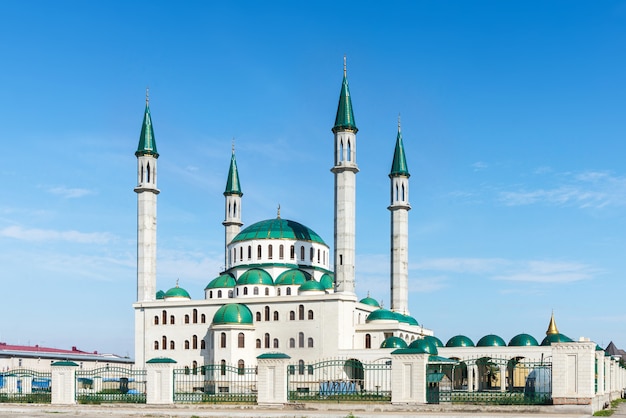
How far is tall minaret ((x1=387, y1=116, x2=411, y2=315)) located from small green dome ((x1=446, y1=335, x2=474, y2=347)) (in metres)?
5.64

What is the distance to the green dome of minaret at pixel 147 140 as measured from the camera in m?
61.7

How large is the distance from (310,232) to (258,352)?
1235 cm

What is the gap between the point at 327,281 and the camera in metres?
61.5

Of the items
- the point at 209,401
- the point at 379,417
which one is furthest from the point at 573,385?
the point at 209,401

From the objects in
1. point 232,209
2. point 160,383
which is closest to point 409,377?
point 160,383

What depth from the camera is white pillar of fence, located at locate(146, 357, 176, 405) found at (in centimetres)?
3284

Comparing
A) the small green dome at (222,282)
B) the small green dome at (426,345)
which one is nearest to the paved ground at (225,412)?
the small green dome at (426,345)

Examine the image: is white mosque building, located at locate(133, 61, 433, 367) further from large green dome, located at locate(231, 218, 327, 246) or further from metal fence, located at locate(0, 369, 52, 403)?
metal fence, located at locate(0, 369, 52, 403)

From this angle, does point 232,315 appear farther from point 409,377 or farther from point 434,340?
point 409,377

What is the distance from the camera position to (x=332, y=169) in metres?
55.6

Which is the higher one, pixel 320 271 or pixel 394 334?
pixel 320 271

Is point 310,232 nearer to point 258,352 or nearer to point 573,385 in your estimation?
point 258,352

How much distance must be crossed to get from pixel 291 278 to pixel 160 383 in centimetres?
2684

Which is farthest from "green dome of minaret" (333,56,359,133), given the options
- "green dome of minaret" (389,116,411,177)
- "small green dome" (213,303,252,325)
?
"small green dome" (213,303,252,325)
